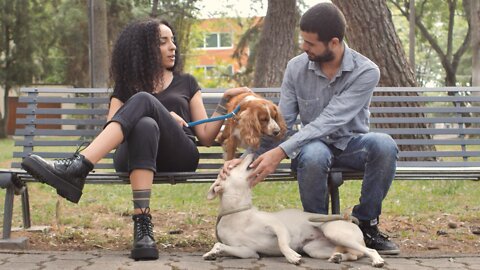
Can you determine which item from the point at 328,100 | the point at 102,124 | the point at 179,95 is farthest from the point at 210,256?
the point at 102,124

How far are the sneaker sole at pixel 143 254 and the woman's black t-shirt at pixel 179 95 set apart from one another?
1.10 metres

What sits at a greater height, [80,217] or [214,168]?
[214,168]

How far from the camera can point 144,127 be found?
4480 mm

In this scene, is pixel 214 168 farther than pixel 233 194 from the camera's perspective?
Yes

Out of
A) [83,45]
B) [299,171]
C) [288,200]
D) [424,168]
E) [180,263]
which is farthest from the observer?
[83,45]

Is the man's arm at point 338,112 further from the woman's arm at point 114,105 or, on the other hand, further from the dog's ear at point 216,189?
the woman's arm at point 114,105

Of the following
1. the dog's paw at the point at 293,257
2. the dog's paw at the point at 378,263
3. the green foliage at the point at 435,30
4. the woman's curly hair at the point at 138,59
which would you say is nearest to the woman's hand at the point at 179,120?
the woman's curly hair at the point at 138,59

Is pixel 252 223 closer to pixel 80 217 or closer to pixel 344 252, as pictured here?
pixel 344 252

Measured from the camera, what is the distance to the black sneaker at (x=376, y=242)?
A: 480 cm

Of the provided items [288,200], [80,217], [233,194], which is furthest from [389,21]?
[233,194]

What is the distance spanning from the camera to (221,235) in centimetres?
449

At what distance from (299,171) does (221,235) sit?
0.63 metres

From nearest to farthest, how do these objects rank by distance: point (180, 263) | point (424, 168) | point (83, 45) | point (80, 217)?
point (180, 263)
point (424, 168)
point (80, 217)
point (83, 45)

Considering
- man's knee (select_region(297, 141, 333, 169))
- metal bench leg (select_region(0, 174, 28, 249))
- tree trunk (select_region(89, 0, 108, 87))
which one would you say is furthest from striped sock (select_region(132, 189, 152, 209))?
tree trunk (select_region(89, 0, 108, 87))
